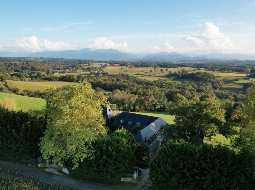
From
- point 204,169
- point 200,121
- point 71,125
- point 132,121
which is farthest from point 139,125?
point 204,169

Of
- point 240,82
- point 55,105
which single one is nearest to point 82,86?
point 55,105

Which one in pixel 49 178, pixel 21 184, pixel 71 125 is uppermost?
pixel 71 125

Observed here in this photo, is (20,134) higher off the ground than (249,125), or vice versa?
(249,125)

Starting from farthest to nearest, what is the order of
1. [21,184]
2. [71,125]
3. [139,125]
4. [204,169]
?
1. [139,125]
2. [71,125]
3. [204,169]
4. [21,184]

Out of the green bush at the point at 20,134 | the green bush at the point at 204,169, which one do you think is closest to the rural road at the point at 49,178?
the green bush at the point at 20,134

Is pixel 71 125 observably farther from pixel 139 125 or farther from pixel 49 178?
pixel 139 125

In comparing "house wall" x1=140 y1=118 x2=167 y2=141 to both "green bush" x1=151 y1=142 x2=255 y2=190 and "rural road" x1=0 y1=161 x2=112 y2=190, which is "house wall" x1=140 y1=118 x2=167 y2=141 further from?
"green bush" x1=151 y1=142 x2=255 y2=190

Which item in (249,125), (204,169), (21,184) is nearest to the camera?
(249,125)
